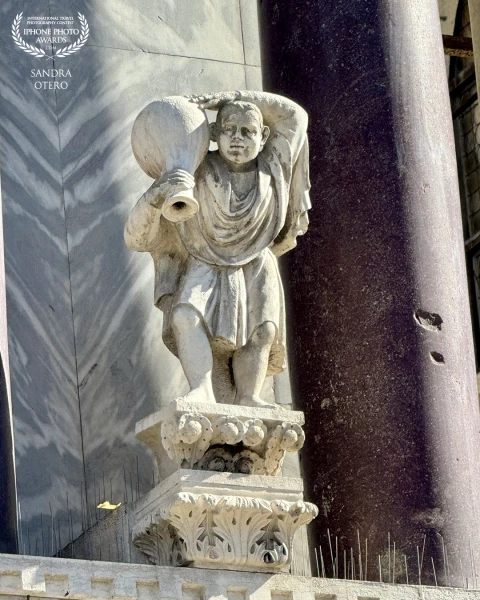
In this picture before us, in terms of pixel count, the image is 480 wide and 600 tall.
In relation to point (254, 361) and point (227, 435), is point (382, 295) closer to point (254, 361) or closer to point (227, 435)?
point (254, 361)

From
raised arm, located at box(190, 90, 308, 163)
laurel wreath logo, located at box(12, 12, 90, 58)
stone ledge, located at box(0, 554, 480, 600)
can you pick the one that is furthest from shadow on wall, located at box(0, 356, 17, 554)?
laurel wreath logo, located at box(12, 12, 90, 58)

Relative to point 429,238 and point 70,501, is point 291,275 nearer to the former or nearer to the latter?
point 429,238

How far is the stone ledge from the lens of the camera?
900 centimetres

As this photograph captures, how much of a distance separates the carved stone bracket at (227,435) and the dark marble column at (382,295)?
101 centimetres

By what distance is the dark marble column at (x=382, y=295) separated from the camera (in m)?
10.7

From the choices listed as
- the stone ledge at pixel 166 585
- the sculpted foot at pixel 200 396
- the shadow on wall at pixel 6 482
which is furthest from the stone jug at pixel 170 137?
the stone ledge at pixel 166 585

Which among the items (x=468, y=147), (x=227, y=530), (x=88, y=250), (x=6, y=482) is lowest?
(x=227, y=530)

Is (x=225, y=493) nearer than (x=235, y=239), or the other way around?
(x=225, y=493)

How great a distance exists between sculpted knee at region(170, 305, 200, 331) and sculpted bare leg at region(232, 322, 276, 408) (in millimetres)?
265

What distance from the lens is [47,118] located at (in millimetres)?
12430

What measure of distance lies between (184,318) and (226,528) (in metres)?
1.05

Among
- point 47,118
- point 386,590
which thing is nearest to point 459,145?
point 47,118

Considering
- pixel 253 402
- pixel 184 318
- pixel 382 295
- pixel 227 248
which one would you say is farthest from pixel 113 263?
pixel 253 402

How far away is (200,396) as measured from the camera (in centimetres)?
982
